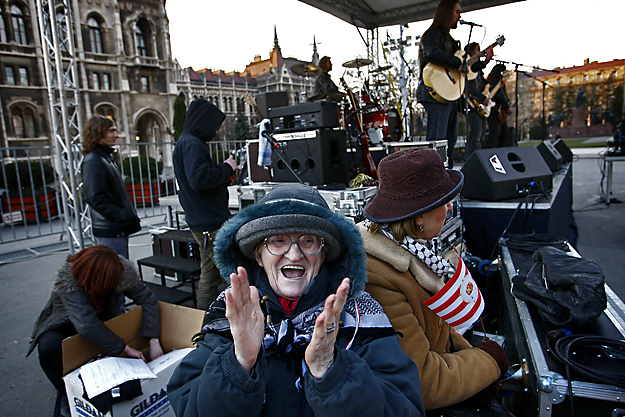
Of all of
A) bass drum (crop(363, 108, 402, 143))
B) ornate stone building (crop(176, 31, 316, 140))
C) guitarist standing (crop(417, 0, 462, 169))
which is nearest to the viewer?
guitarist standing (crop(417, 0, 462, 169))

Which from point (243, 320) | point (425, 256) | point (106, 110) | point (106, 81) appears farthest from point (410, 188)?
point (106, 81)

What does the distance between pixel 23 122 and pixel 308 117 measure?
3172 cm

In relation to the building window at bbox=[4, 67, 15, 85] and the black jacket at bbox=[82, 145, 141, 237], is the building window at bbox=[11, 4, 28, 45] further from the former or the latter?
the black jacket at bbox=[82, 145, 141, 237]

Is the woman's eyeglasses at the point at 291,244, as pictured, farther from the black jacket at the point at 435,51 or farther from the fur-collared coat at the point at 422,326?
the black jacket at the point at 435,51

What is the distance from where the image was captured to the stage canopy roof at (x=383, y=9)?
19.0 ft

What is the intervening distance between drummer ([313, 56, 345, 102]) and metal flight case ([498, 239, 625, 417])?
6.20 m

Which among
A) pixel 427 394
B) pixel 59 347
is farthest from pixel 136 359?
pixel 427 394

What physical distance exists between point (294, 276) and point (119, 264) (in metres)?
1.62

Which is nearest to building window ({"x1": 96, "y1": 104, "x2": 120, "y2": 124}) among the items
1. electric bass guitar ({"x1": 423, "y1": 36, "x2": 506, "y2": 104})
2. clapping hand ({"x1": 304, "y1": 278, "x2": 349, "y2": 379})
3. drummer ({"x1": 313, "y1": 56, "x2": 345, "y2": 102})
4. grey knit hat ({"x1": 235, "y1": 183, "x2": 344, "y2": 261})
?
drummer ({"x1": 313, "y1": 56, "x2": 345, "y2": 102})

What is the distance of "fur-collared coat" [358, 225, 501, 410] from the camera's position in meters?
1.29

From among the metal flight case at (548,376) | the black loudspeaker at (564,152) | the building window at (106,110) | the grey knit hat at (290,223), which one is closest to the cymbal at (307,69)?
the black loudspeaker at (564,152)

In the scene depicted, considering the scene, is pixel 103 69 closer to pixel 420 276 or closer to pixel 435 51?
pixel 435 51

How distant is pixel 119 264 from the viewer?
7.73ft

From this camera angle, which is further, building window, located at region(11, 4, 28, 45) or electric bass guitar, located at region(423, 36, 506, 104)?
building window, located at region(11, 4, 28, 45)
